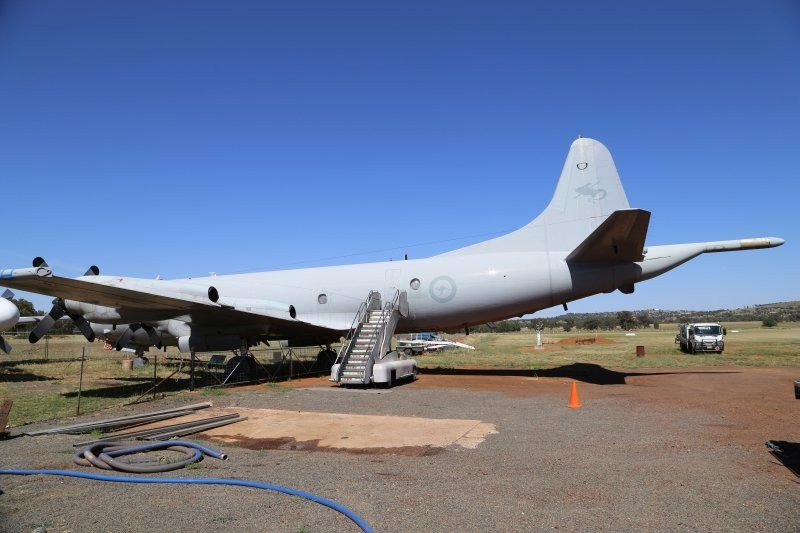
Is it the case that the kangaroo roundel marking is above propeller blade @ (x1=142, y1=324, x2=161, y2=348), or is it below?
above

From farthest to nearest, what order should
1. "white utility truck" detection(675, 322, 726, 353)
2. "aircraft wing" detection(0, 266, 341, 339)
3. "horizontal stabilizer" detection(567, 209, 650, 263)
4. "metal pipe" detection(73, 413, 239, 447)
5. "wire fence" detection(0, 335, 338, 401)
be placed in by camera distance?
"white utility truck" detection(675, 322, 726, 353)
"wire fence" detection(0, 335, 338, 401)
"aircraft wing" detection(0, 266, 341, 339)
"horizontal stabilizer" detection(567, 209, 650, 263)
"metal pipe" detection(73, 413, 239, 447)

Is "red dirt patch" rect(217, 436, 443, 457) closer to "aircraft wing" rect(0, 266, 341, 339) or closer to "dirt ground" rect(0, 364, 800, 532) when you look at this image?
"dirt ground" rect(0, 364, 800, 532)

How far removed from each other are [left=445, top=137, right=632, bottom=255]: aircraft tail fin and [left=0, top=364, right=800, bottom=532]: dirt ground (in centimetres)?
667

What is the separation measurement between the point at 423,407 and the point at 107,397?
9478 millimetres

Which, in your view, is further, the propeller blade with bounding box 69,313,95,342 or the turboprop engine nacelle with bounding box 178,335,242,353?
the propeller blade with bounding box 69,313,95,342

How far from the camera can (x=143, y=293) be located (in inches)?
613

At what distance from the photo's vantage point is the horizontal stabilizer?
14.6 meters

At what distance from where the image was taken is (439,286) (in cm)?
1939

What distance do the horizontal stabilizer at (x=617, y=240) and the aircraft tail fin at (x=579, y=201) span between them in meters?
1.22

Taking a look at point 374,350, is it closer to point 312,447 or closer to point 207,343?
point 207,343

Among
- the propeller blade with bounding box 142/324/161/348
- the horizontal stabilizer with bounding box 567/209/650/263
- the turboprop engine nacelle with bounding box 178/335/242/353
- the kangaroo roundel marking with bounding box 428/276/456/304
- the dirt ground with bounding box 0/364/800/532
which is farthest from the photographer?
the propeller blade with bounding box 142/324/161/348

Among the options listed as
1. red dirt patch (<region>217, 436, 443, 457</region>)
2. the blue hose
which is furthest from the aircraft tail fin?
the blue hose

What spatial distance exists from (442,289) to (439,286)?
0.57ft

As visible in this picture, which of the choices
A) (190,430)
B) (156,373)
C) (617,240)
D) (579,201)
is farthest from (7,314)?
(617,240)
